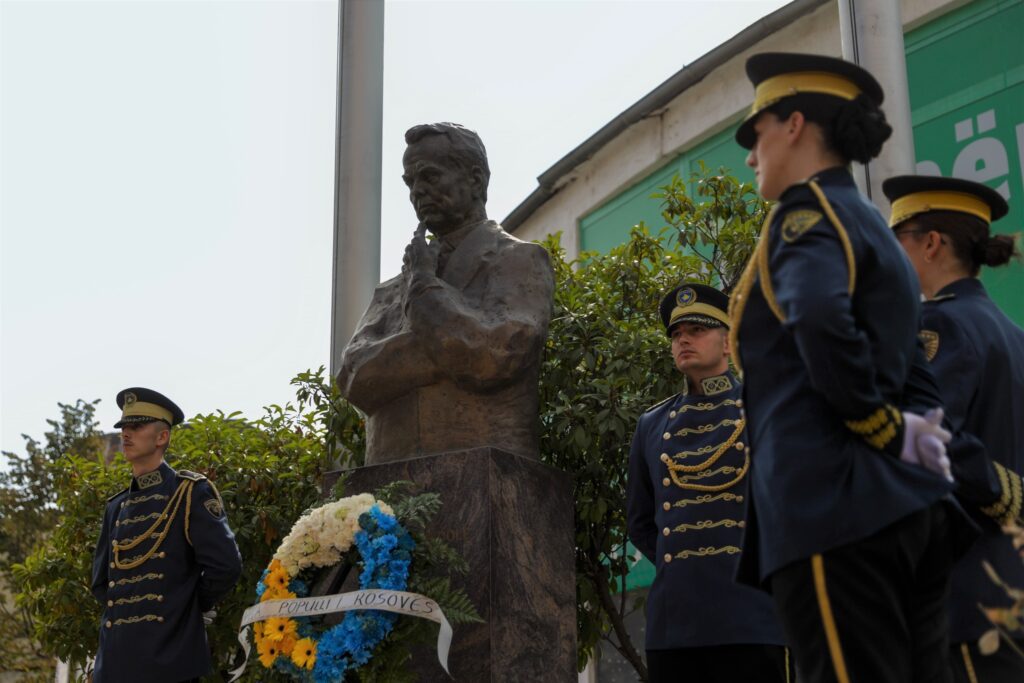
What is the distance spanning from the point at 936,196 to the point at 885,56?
98.7 inches

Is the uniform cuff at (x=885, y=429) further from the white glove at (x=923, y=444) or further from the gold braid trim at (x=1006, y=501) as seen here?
the gold braid trim at (x=1006, y=501)

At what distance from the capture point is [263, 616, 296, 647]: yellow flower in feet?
15.1

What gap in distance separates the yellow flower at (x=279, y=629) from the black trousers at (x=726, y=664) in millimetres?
1289

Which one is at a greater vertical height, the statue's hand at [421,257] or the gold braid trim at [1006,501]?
the statue's hand at [421,257]

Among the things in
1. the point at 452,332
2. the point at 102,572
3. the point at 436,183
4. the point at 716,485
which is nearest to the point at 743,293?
the point at 716,485

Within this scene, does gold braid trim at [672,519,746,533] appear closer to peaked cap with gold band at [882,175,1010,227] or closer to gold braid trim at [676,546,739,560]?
gold braid trim at [676,546,739,560]

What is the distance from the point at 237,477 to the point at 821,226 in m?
4.58

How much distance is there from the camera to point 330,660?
444 cm

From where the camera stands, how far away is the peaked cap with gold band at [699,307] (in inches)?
191

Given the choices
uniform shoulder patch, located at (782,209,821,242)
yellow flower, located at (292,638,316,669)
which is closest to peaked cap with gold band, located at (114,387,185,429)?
yellow flower, located at (292,638,316,669)

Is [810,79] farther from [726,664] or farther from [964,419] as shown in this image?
[726,664]

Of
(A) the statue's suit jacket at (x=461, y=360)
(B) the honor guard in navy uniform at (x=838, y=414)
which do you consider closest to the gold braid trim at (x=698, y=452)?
(A) the statue's suit jacket at (x=461, y=360)

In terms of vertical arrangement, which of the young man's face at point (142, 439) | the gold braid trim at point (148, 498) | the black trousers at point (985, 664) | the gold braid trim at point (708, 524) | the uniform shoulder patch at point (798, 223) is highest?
the young man's face at point (142, 439)

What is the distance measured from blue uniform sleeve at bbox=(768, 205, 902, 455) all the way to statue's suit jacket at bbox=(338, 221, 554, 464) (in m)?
2.46
